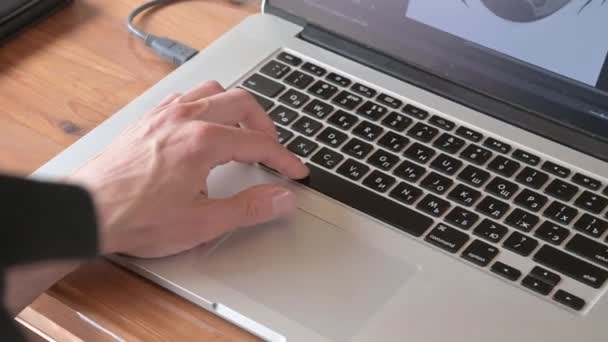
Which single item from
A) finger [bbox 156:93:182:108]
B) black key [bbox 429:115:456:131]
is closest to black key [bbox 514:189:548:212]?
black key [bbox 429:115:456:131]

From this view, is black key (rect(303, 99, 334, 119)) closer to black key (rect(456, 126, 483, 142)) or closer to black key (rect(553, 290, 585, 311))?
black key (rect(456, 126, 483, 142))

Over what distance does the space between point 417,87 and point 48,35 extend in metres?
0.43

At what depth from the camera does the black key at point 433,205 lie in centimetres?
75

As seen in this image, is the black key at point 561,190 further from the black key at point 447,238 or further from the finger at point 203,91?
the finger at point 203,91

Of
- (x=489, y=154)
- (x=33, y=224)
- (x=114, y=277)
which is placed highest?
(x=33, y=224)

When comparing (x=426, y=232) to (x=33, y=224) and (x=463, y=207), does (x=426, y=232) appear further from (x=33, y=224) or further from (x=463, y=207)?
(x=33, y=224)

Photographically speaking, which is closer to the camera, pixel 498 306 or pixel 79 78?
pixel 498 306

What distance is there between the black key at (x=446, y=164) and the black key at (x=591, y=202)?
11 cm

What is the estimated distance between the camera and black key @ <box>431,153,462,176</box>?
2.60ft

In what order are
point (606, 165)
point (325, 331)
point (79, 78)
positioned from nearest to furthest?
point (325, 331), point (606, 165), point (79, 78)

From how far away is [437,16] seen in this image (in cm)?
86

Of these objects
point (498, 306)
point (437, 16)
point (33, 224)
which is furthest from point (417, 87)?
point (33, 224)

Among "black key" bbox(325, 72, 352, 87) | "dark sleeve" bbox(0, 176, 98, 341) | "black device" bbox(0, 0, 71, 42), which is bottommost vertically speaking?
"black device" bbox(0, 0, 71, 42)

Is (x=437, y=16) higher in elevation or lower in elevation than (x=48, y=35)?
higher
